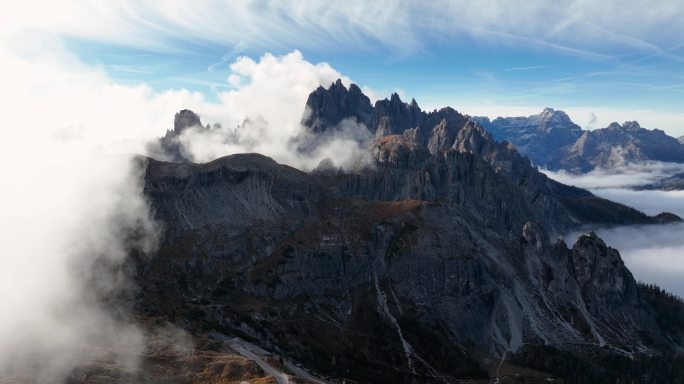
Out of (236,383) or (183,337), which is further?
(183,337)

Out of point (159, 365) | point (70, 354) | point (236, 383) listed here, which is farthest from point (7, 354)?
point (236, 383)

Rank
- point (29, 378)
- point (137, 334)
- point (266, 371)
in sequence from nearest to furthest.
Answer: point (29, 378) < point (266, 371) < point (137, 334)

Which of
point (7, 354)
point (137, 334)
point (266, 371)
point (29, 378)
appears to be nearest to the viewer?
point (29, 378)

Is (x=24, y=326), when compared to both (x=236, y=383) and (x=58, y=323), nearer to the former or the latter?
(x=58, y=323)

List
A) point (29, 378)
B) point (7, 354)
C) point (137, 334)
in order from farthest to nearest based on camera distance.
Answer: point (137, 334)
point (7, 354)
point (29, 378)

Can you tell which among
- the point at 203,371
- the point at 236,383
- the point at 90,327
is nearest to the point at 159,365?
the point at 203,371

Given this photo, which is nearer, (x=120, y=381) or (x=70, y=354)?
(x=120, y=381)

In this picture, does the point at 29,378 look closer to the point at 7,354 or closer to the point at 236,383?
the point at 7,354

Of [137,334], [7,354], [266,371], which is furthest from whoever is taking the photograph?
[137,334]

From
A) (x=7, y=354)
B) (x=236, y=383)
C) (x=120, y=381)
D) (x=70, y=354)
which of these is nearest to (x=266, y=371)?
(x=236, y=383)
